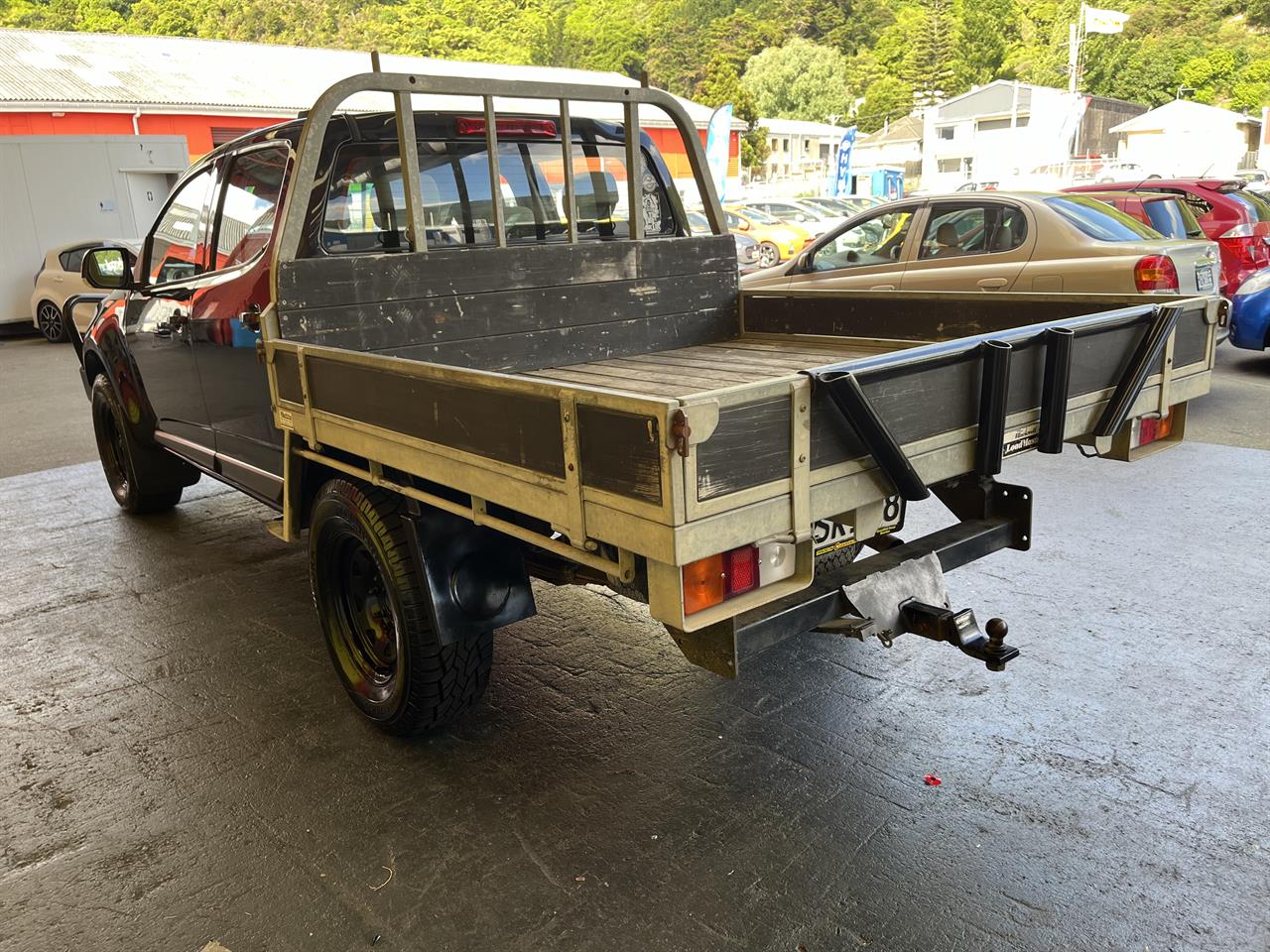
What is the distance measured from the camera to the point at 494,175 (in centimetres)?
397

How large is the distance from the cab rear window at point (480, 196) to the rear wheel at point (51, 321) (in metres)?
13.9

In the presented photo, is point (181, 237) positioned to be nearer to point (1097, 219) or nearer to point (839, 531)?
point (839, 531)

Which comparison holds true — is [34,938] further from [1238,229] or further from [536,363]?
[1238,229]

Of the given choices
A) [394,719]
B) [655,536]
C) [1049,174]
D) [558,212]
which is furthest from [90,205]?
[1049,174]

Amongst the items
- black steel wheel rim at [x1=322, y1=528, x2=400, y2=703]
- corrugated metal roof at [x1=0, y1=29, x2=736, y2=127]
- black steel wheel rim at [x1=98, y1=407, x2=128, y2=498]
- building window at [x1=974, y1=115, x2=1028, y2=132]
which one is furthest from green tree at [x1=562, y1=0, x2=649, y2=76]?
black steel wheel rim at [x1=322, y1=528, x2=400, y2=703]

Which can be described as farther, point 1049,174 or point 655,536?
point 1049,174

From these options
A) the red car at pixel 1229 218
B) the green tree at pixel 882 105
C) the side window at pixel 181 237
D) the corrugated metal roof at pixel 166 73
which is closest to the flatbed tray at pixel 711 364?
the side window at pixel 181 237

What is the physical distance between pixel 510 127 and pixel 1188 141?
5649cm

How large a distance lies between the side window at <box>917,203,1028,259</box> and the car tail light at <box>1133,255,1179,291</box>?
0.91 m

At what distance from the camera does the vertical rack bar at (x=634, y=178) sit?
427 cm

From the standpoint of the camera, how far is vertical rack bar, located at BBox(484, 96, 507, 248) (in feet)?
12.9

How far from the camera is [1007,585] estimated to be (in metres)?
4.60

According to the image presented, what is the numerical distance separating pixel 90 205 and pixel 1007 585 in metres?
16.5

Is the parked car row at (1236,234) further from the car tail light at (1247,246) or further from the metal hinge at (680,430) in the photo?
the metal hinge at (680,430)
